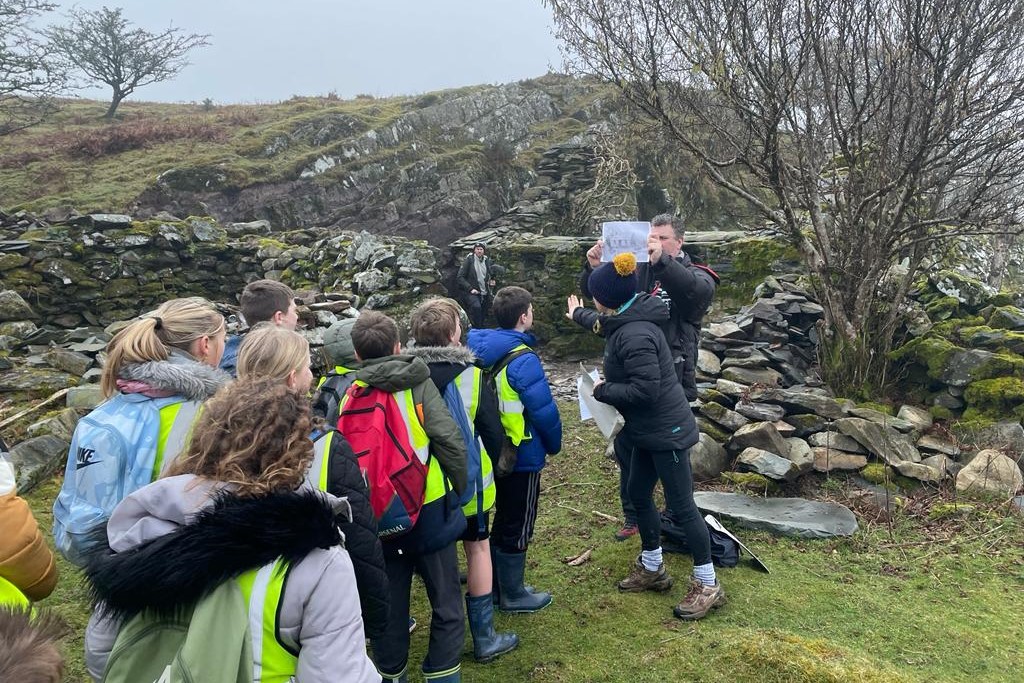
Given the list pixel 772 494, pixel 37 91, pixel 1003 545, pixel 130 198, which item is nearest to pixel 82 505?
pixel 772 494

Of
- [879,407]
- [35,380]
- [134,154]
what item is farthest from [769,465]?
[134,154]

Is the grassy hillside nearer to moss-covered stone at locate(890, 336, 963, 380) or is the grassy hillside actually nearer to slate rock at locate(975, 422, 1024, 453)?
moss-covered stone at locate(890, 336, 963, 380)

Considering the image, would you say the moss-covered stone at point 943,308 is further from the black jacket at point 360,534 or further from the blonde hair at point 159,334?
the blonde hair at point 159,334

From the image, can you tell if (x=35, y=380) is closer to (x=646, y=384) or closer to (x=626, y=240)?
(x=626, y=240)

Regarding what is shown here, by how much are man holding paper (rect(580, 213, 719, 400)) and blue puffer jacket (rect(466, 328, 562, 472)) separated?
66 centimetres

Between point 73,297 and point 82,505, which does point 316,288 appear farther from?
point 82,505

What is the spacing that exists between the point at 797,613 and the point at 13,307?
35.7ft

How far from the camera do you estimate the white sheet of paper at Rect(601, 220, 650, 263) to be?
13.3 ft

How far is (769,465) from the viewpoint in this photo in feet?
18.2

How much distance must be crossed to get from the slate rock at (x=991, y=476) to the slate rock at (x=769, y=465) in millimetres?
1382

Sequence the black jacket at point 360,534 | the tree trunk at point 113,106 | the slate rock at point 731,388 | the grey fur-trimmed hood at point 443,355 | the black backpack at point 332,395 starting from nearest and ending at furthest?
the black jacket at point 360,534 < the black backpack at point 332,395 < the grey fur-trimmed hood at point 443,355 < the slate rock at point 731,388 < the tree trunk at point 113,106

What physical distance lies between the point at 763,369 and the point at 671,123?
10.6 ft

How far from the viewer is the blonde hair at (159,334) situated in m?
2.45

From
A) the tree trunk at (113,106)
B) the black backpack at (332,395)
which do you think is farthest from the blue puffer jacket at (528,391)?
the tree trunk at (113,106)
